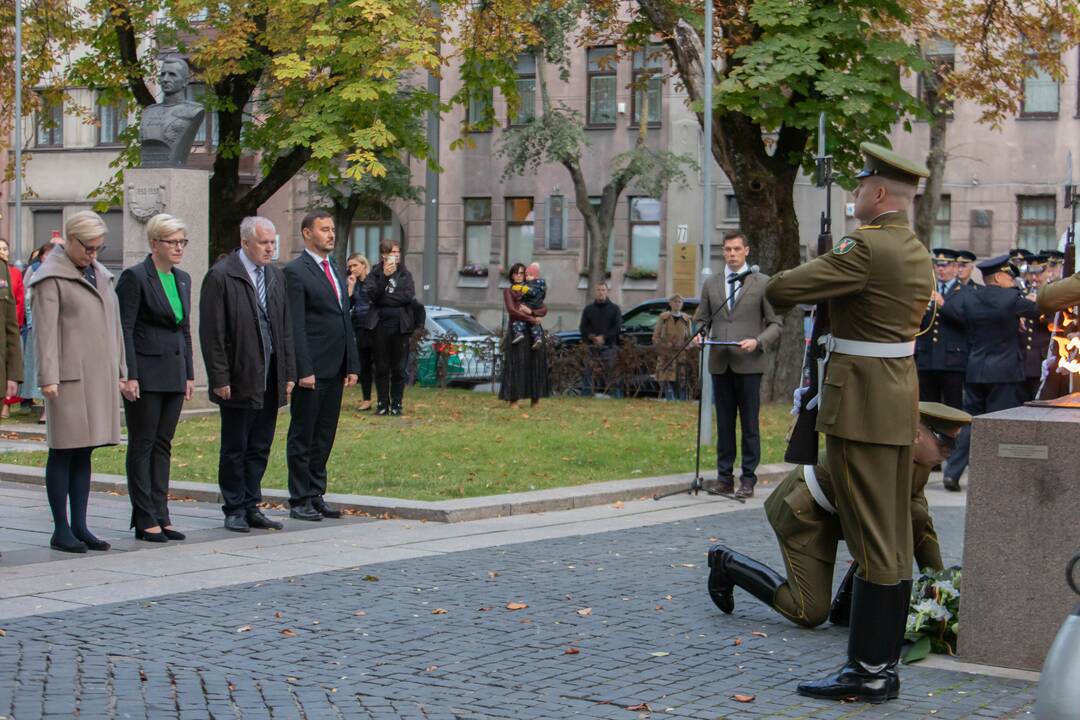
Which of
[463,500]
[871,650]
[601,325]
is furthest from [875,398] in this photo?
[601,325]

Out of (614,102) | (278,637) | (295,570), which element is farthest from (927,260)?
(614,102)

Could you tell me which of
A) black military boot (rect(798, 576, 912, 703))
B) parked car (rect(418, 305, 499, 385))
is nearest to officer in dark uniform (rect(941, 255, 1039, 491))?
black military boot (rect(798, 576, 912, 703))

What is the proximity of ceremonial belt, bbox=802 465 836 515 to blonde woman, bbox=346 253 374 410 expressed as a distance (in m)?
A: 13.0

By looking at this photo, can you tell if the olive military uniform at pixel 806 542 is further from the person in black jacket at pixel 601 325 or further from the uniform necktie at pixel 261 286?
the person in black jacket at pixel 601 325

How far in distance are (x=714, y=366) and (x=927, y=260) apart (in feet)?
21.7

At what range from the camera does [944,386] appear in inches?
612

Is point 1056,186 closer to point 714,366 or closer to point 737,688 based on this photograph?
point 714,366

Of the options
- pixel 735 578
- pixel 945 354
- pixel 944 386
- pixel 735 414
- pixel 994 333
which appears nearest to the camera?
pixel 735 578

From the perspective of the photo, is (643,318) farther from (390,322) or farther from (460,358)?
(390,322)

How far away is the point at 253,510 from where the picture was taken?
10.8 metres

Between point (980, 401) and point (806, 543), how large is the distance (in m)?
8.49

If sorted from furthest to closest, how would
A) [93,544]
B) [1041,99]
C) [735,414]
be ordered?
[1041,99] → [735,414] → [93,544]

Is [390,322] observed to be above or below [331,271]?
below

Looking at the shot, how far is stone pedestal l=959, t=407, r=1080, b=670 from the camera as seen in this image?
6902 millimetres
